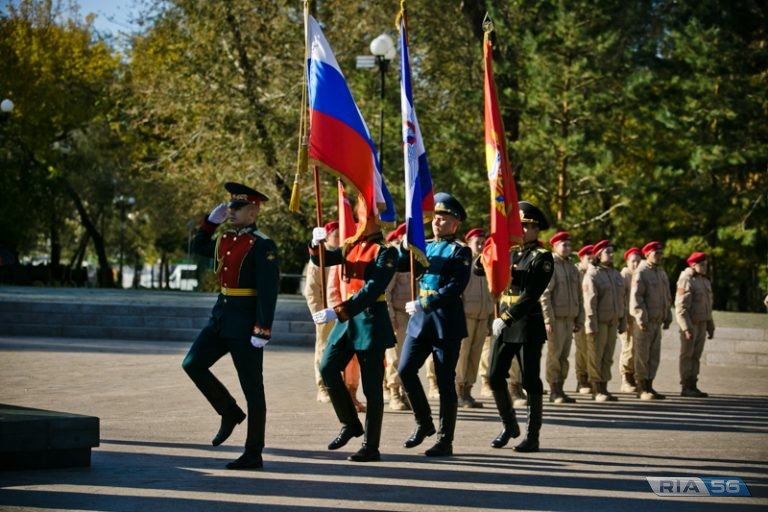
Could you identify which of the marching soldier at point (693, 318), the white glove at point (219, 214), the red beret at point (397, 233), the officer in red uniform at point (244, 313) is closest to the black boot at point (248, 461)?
the officer in red uniform at point (244, 313)

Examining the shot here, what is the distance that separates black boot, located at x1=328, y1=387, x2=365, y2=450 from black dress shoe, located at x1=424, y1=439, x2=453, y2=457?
0.58 m

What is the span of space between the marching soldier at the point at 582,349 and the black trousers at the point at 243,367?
804 centimetres

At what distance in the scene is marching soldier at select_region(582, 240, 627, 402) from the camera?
54.5 feet

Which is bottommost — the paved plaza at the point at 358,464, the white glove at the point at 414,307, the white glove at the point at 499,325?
the paved plaza at the point at 358,464

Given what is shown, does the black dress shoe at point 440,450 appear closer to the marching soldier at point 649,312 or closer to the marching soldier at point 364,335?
the marching soldier at point 364,335

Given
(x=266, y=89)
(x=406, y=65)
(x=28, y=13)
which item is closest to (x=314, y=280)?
(x=406, y=65)

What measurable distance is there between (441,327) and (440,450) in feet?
3.30

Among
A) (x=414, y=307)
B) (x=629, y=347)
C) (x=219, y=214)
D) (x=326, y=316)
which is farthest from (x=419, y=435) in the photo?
(x=629, y=347)

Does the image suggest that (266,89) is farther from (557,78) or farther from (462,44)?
(557,78)

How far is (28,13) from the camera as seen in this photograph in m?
53.4

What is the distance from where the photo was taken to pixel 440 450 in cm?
1055

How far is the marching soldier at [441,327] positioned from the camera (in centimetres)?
1062

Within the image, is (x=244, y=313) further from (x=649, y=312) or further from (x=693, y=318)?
(x=693, y=318)

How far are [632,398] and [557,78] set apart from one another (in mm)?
15768
